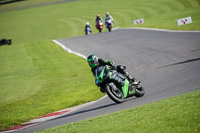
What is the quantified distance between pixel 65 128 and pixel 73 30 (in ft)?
142

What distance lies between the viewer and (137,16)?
5062 cm

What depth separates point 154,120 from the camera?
6.61 m

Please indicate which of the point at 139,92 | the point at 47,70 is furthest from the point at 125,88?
the point at 47,70

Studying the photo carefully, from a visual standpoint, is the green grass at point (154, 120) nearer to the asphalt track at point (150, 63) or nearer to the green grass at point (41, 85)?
the asphalt track at point (150, 63)

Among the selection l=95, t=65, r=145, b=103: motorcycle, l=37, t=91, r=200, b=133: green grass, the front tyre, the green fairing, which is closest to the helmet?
l=95, t=65, r=145, b=103: motorcycle

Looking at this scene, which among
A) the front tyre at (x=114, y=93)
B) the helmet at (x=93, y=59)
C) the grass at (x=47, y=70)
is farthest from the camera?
the grass at (x=47, y=70)

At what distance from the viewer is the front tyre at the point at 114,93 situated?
9.71m

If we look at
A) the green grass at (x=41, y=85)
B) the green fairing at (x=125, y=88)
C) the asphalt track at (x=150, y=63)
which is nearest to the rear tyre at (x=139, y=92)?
the asphalt track at (x=150, y=63)

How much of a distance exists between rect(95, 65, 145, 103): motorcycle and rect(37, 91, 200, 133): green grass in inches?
62.7

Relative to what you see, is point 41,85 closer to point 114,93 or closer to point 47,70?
point 47,70

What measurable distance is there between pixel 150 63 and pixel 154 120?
982 cm

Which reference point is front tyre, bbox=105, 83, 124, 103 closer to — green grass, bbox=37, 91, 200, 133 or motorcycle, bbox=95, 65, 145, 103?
motorcycle, bbox=95, 65, 145, 103

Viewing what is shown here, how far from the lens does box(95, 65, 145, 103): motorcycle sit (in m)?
9.78

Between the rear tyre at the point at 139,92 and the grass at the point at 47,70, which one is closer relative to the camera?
the rear tyre at the point at 139,92
